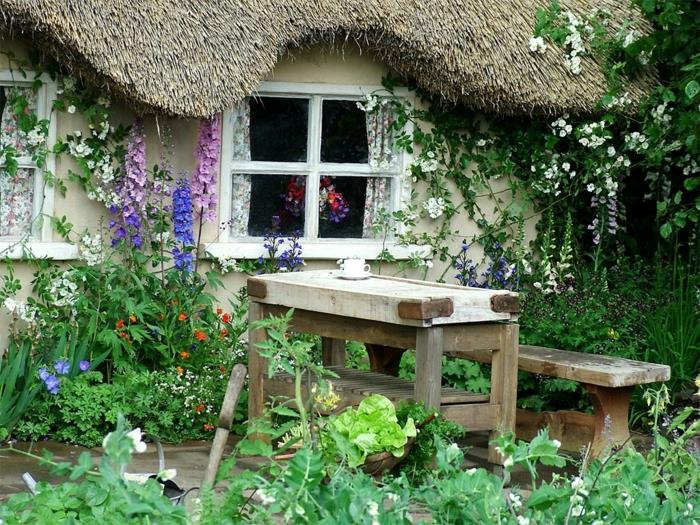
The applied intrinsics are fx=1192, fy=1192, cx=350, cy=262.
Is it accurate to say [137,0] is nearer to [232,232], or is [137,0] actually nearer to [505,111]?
[232,232]

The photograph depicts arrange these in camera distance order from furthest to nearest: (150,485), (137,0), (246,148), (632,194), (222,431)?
1. (632,194)
2. (246,148)
3. (137,0)
4. (222,431)
5. (150,485)

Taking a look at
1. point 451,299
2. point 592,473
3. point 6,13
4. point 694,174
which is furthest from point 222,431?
point 694,174

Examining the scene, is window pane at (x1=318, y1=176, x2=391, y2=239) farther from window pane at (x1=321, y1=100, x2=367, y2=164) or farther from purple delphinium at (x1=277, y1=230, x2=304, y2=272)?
purple delphinium at (x1=277, y1=230, x2=304, y2=272)

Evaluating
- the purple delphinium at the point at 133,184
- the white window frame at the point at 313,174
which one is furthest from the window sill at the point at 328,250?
the purple delphinium at the point at 133,184

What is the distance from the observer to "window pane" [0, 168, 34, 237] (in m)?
6.79

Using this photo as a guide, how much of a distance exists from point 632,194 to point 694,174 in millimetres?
610

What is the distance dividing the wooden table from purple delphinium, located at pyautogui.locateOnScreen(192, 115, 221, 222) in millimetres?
1434

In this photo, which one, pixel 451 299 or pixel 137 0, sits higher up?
pixel 137 0

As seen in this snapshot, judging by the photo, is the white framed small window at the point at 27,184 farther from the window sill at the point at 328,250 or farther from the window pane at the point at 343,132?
the window pane at the point at 343,132

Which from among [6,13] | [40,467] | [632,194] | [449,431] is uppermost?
[6,13]

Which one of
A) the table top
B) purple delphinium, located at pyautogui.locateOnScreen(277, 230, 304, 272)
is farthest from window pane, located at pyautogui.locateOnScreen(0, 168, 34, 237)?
the table top

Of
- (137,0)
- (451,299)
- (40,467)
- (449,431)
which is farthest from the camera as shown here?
(137,0)

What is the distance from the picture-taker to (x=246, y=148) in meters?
7.36

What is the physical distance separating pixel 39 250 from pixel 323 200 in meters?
1.81
